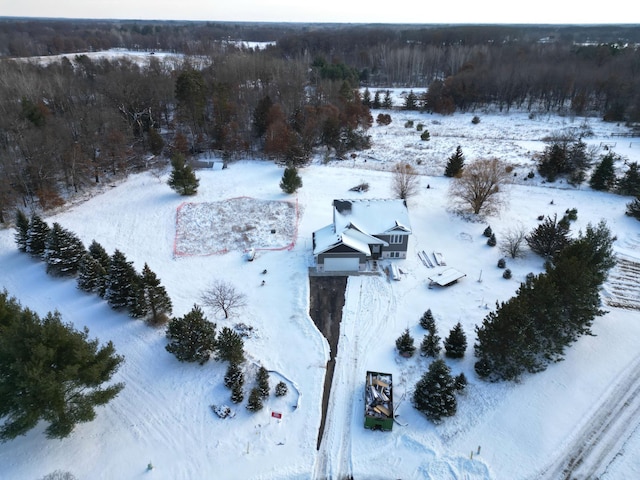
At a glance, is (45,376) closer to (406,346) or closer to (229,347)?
(229,347)

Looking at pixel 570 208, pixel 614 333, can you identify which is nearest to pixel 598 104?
pixel 570 208

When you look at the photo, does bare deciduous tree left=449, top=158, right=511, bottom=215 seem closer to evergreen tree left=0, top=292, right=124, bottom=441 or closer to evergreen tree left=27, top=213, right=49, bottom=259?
evergreen tree left=0, top=292, right=124, bottom=441

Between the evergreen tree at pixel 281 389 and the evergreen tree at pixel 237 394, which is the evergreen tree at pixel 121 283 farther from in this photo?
the evergreen tree at pixel 281 389

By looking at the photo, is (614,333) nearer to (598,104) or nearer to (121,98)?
(121,98)

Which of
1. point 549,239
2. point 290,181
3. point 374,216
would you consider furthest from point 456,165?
point 290,181

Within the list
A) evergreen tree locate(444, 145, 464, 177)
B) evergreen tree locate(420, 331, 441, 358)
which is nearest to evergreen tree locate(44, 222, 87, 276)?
evergreen tree locate(420, 331, 441, 358)

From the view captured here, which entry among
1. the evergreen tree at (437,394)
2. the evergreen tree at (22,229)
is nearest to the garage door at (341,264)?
the evergreen tree at (437,394)
